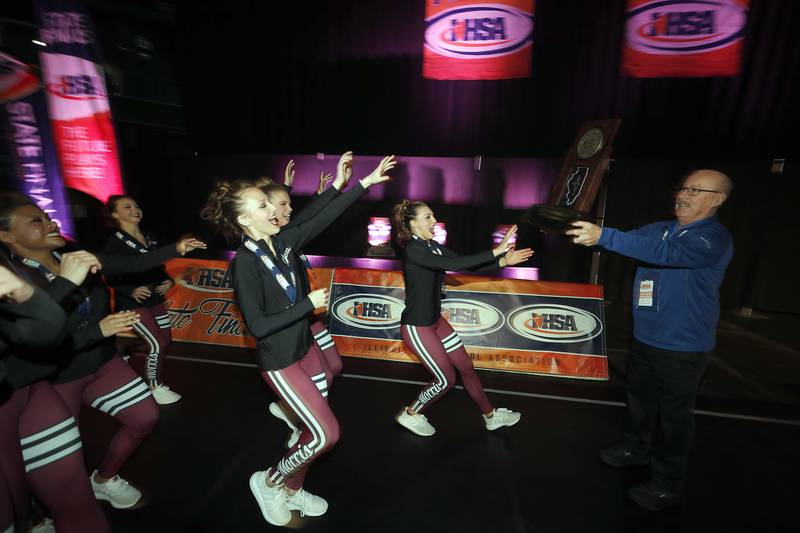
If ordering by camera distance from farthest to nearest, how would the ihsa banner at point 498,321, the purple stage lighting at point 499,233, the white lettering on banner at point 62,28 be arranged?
the purple stage lighting at point 499,233 → the white lettering on banner at point 62,28 → the ihsa banner at point 498,321

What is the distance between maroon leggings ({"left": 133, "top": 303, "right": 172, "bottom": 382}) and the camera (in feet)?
13.2

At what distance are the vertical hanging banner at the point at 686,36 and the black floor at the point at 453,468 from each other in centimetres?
534

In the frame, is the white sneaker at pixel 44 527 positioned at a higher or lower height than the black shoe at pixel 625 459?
higher

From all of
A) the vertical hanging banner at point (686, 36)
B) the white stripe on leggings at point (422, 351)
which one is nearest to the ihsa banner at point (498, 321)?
the white stripe on leggings at point (422, 351)

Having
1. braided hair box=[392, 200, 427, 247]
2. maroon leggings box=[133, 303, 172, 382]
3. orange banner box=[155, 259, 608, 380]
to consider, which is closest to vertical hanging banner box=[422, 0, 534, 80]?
orange banner box=[155, 259, 608, 380]

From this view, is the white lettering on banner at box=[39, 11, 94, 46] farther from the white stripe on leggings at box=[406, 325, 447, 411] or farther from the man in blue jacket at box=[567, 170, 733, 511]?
the man in blue jacket at box=[567, 170, 733, 511]

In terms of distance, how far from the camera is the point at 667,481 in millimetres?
2971

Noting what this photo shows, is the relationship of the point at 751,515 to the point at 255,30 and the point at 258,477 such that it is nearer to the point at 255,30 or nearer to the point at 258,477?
the point at 258,477

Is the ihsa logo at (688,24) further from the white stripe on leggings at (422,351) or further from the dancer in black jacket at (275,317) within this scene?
the dancer in black jacket at (275,317)

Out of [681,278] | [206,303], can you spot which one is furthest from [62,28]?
[681,278]

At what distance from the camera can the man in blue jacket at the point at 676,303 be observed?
2.62 metres

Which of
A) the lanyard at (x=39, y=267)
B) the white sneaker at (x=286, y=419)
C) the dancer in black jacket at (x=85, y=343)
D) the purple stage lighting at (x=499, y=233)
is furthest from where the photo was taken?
the purple stage lighting at (x=499, y=233)

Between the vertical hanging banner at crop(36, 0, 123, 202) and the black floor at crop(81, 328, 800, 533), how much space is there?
14.6 feet

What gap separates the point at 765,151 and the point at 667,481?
7.30 metres
